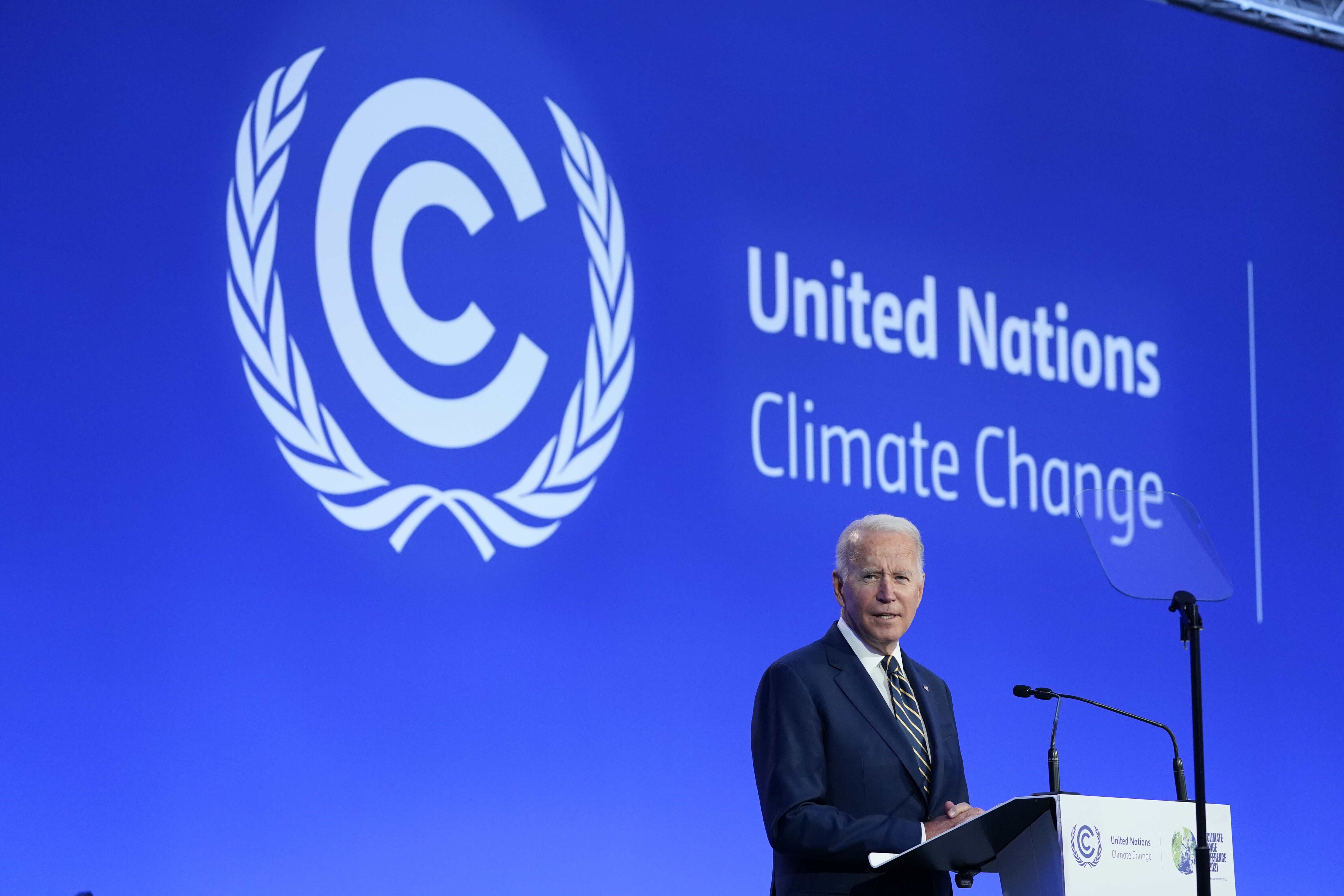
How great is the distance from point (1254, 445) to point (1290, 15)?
1.99 m

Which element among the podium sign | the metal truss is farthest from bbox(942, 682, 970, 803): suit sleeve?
the metal truss

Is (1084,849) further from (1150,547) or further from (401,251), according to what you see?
(401,251)

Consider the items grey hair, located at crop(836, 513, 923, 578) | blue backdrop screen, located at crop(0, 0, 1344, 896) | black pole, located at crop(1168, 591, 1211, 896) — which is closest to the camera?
black pole, located at crop(1168, 591, 1211, 896)

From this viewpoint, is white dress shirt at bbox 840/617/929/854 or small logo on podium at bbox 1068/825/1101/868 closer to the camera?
small logo on podium at bbox 1068/825/1101/868

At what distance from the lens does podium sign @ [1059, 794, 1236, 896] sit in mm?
2590

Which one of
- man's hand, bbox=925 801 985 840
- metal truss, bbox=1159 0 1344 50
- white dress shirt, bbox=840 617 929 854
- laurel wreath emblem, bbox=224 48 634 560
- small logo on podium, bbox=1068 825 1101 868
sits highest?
metal truss, bbox=1159 0 1344 50

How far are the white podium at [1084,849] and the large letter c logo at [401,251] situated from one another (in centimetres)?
236

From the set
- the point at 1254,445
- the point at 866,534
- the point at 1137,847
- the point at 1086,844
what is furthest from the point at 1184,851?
the point at 1254,445

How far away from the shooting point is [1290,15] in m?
7.04

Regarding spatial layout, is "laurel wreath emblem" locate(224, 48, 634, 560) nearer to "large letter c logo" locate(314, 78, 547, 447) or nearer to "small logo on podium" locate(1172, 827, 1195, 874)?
"large letter c logo" locate(314, 78, 547, 447)

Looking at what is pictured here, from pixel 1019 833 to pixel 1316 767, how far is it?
4333 millimetres

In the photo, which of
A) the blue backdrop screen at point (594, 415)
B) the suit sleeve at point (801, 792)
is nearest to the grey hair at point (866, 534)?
the suit sleeve at point (801, 792)

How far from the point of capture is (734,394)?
5297 mm

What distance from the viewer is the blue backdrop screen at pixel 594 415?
4.23 m
